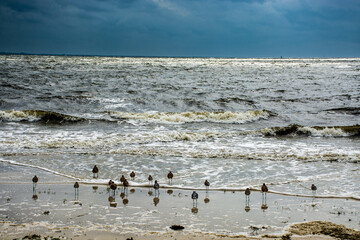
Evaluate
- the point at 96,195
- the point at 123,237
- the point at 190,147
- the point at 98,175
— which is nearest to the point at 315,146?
the point at 190,147

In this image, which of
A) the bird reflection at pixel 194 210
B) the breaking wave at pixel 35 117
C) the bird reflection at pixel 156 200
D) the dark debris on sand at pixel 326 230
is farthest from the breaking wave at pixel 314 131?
the dark debris on sand at pixel 326 230

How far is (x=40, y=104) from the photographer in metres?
25.6

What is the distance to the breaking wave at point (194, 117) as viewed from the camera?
69.7ft

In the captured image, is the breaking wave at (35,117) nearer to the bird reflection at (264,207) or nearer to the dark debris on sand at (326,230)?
the bird reflection at (264,207)

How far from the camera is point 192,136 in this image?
16.0 meters

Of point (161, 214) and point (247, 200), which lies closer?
point (161, 214)

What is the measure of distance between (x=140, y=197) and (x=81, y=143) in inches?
281

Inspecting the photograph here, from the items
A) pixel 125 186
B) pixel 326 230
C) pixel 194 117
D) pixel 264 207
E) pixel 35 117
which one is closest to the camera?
pixel 326 230

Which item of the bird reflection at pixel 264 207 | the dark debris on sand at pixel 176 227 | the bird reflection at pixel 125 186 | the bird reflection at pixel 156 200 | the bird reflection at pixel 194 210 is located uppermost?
the bird reflection at pixel 125 186

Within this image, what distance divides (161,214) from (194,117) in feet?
50.5

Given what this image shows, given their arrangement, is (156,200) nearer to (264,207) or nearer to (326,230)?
(264,207)

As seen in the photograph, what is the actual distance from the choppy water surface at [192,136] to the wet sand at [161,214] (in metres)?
1.05

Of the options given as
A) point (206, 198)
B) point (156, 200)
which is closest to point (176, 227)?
point (156, 200)

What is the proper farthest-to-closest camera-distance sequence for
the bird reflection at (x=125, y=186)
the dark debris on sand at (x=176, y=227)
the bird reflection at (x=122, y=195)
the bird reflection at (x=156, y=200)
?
the bird reflection at (x=125, y=186) → the bird reflection at (x=122, y=195) → the bird reflection at (x=156, y=200) → the dark debris on sand at (x=176, y=227)
